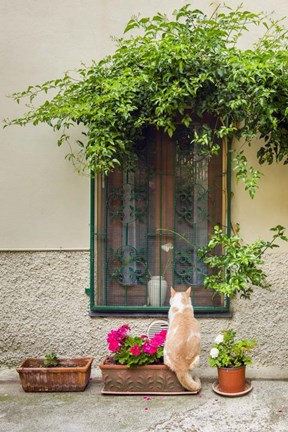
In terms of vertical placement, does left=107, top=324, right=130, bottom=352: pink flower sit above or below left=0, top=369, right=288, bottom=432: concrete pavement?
above

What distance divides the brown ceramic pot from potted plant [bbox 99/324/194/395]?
0.34m

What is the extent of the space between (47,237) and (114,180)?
0.88m

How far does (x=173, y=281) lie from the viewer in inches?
177

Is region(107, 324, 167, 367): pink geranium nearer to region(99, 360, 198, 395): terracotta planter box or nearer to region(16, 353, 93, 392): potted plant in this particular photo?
region(99, 360, 198, 395): terracotta planter box

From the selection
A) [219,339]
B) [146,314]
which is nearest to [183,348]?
[219,339]

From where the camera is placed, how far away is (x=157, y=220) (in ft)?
14.8

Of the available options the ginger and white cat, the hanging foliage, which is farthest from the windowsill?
the hanging foliage

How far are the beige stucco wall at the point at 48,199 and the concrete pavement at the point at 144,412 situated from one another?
2.02 feet

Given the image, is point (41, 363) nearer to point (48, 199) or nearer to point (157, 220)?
point (48, 199)

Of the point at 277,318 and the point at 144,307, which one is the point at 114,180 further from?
the point at 277,318

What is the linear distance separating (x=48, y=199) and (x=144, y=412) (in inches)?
85.4

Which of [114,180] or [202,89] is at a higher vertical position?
[202,89]

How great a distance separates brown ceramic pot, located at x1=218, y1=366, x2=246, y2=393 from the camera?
3834mm

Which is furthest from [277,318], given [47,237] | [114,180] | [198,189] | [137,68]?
[137,68]
